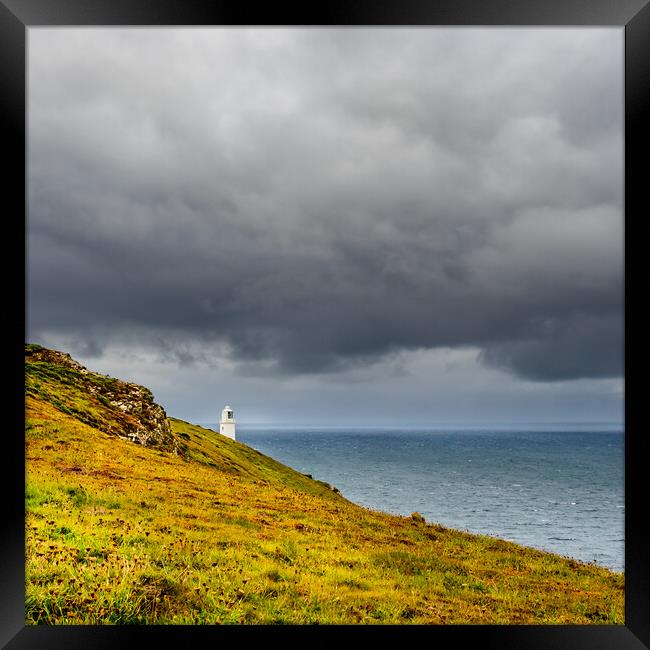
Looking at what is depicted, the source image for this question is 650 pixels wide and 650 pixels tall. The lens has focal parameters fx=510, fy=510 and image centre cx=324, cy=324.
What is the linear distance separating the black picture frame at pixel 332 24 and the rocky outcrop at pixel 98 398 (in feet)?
62.4

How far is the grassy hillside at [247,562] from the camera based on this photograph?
5477 mm

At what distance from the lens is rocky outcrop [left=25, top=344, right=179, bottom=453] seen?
23.1 m

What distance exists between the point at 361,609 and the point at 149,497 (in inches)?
294

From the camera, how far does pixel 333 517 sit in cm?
1361

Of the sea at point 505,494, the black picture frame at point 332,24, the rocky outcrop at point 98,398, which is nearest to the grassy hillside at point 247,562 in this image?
the black picture frame at point 332,24

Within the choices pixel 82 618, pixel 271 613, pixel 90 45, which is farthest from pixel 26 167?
pixel 90 45

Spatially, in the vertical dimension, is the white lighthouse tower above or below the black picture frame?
below

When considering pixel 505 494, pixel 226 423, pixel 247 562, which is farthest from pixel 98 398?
pixel 505 494

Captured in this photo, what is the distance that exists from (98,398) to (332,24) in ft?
85.7

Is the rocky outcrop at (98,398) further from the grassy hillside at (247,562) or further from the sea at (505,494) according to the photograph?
the sea at (505,494)

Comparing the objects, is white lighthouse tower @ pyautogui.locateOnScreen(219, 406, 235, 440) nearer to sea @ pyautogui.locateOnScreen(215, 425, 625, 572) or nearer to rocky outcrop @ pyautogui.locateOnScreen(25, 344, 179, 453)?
sea @ pyautogui.locateOnScreen(215, 425, 625, 572)

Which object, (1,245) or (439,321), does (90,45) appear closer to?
(1,245)

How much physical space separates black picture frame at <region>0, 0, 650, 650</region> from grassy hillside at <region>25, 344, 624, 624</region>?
0.70 metres

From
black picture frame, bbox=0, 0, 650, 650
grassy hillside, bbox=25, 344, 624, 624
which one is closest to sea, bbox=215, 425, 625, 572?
grassy hillside, bbox=25, 344, 624, 624
